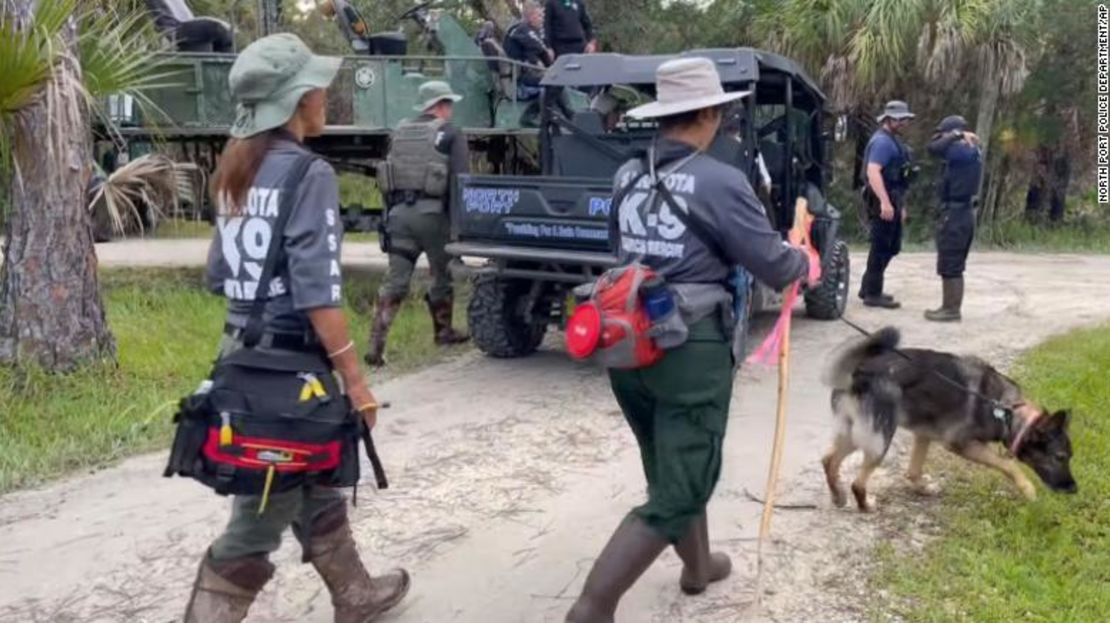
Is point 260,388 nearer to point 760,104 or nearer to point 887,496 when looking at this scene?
point 887,496

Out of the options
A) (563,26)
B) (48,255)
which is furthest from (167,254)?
(48,255)

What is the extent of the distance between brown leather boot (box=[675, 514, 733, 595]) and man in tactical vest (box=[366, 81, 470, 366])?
4.33 metres

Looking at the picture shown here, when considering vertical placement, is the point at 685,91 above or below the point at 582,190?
above

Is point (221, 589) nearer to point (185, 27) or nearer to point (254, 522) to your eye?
point (254, 522)

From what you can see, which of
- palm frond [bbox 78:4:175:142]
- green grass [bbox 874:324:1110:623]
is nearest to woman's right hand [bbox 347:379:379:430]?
green grass [bbox 874:324:1110:623]

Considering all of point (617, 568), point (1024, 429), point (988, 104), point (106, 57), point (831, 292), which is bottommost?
point (831, 292)

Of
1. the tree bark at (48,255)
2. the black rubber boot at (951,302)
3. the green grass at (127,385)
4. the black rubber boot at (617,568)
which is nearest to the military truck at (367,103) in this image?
the green grass at (127,385)

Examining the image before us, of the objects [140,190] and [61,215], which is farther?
[140,190]

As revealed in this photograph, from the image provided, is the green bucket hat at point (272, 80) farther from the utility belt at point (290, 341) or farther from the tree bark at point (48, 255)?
the tree bark at point (48, 255)

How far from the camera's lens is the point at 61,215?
699 centimetres

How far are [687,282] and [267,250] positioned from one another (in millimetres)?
1251

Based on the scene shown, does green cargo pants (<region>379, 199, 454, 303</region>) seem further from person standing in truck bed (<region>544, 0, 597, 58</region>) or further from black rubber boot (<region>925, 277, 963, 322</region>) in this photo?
black rubber boot (<region>925, 277, 963, 322</region>)

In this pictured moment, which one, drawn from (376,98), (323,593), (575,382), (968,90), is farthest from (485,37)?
(323,593)

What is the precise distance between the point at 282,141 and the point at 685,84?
1.23 metres
